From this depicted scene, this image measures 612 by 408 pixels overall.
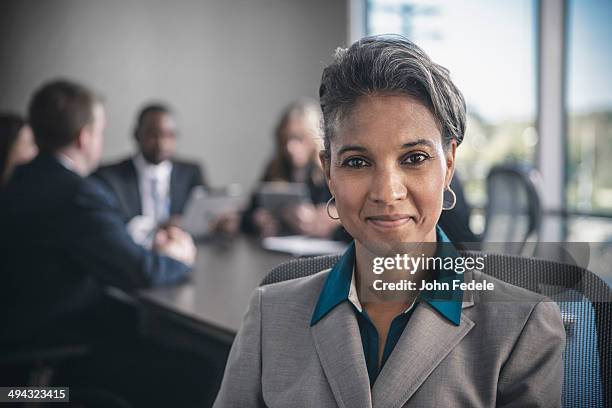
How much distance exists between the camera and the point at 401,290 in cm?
105

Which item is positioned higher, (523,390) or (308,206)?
(308,206)

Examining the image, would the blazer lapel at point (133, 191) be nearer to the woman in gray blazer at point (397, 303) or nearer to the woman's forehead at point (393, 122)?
the woman in gray blazer at point (397, 303)

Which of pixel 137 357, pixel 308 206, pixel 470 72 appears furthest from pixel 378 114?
pixel 470 72

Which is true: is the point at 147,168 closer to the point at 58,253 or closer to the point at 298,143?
the point at 298,143

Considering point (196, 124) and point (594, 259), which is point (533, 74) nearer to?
point (196, 124)

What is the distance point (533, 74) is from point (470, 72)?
0.49m

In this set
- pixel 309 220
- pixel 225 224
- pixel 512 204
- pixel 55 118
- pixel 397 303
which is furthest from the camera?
pixel 225 224

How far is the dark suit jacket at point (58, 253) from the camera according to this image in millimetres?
2336

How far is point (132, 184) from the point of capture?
394cm

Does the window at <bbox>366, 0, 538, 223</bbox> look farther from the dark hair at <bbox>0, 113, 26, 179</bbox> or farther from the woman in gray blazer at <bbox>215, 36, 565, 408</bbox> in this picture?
the woman in gray blazer at <bbox>215, 36, 565, 408</bbox>

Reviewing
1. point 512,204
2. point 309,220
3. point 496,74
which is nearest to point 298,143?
point 309,220

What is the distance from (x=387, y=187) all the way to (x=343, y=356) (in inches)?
11.2

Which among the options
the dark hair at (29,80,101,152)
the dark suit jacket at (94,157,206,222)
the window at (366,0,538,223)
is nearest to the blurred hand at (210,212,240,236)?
the dark suit jacket at (94,157,206,222)

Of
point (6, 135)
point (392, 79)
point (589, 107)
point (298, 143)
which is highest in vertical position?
point (589, 107)
